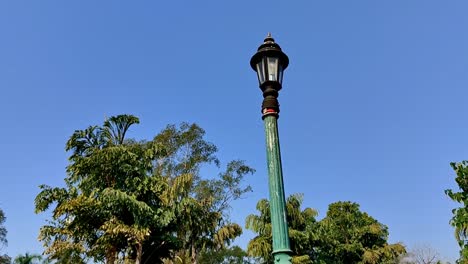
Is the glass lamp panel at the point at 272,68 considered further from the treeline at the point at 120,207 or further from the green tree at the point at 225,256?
the green tree at the point at 225,256

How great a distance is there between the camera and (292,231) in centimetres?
2338

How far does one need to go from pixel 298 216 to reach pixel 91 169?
1322cm

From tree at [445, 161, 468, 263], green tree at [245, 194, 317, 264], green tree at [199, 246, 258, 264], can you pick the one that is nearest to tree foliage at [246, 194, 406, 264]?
green tree at [245, 194, 317, 264]

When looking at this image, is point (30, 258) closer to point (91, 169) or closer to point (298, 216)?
point (91, 169)

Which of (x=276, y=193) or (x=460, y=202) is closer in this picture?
(x=276, y=193)

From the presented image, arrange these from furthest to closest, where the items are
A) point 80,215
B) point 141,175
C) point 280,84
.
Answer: point 141,175
point 80,215
point 280,84

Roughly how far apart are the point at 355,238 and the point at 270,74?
28748mm

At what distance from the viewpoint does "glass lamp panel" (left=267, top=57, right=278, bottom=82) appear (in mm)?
4000

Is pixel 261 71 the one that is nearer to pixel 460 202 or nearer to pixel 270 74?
pixel 270 74

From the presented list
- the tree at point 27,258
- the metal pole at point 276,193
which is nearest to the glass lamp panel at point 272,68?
the metal pole at point 276,193

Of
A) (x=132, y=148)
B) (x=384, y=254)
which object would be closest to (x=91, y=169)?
(x=132, y=148)

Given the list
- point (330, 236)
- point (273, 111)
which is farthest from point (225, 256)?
point (273, 111)

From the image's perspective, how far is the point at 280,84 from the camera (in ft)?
13.3

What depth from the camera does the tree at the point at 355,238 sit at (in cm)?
2877
